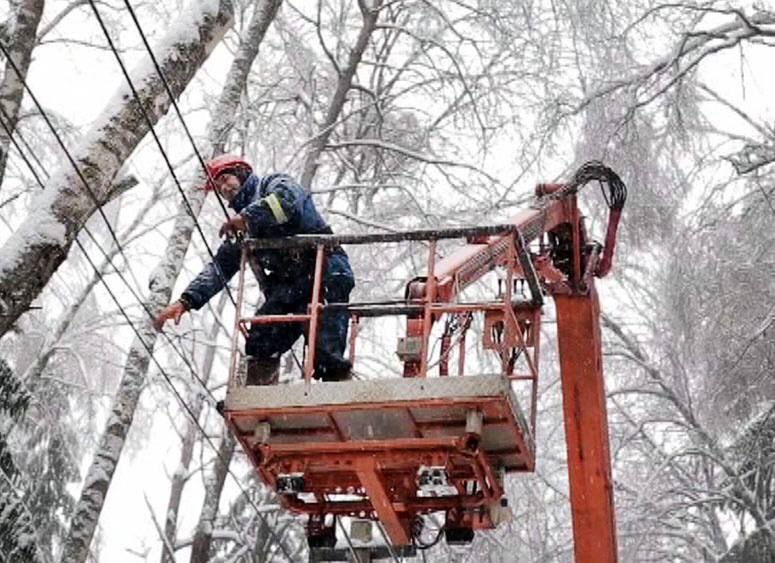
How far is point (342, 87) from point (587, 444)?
20.4ft

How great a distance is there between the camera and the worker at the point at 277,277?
7.59m

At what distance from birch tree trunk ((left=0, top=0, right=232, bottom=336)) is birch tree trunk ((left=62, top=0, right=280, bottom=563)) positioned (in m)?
1.95

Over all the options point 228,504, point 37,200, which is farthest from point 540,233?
point 228,504

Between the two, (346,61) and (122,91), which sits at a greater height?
(346,61)

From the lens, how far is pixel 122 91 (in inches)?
267

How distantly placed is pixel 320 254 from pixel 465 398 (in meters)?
1.28

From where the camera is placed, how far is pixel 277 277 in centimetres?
791

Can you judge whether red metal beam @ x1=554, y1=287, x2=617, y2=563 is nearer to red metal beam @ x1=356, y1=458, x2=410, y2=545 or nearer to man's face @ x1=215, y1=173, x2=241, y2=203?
red metal beam @ x1=356, y1=458, x2=410, y2=545

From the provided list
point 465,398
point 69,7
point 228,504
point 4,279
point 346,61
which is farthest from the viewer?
point 228,504

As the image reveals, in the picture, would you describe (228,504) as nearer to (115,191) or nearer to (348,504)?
(348,504)

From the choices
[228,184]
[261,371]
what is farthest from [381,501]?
[228,184]

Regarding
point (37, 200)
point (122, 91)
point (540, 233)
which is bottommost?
point (37, 200)

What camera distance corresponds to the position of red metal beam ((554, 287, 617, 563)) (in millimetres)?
8898

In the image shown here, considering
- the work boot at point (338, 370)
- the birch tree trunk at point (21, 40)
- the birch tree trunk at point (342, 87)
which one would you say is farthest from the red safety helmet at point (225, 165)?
the birch tree trunk at point (342, 87)
